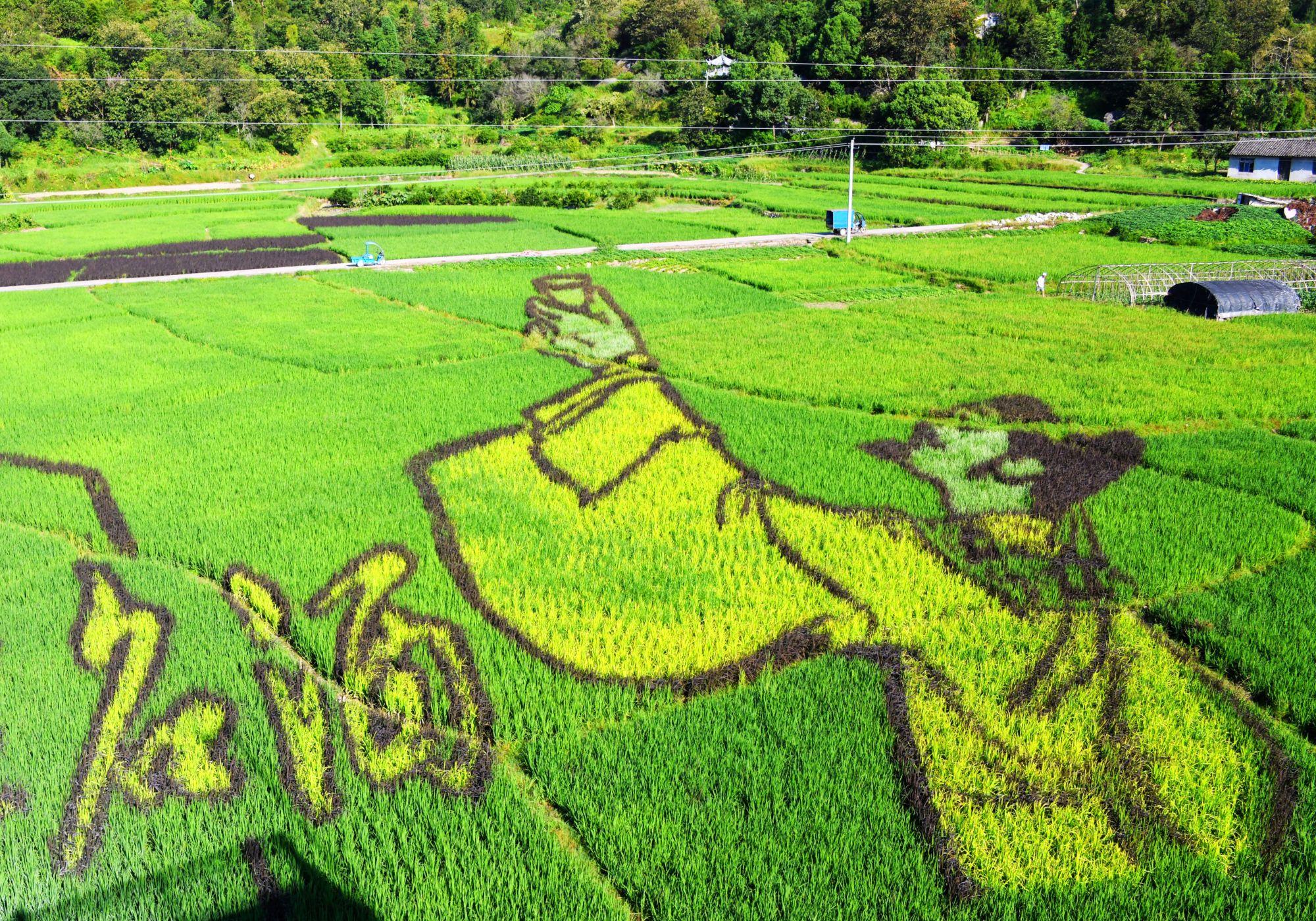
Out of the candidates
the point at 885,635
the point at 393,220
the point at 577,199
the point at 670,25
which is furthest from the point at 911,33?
the point at 885,635

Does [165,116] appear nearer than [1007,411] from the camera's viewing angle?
No

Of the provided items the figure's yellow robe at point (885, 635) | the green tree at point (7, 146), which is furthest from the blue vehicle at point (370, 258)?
the green tree at point (7, 146)

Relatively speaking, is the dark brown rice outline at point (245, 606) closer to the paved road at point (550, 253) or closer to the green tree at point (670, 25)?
the paved road at point (550, 253)

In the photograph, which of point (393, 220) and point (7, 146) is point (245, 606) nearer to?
point (393, 220)

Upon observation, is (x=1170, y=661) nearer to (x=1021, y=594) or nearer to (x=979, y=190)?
(x=1021, y=594)

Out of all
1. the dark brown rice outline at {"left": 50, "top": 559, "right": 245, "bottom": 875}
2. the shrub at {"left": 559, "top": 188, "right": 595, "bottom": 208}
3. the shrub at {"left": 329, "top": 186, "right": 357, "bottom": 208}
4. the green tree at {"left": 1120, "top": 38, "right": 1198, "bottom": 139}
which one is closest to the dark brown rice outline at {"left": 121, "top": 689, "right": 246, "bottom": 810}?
the dark brown rice outline at {"left": 50, "top": 559, "right": 245, "bottom": 875}

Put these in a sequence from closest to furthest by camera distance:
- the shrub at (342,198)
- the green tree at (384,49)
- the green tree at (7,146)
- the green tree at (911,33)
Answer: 1. the shrub at (342,198)
2. the green tree at (7,146)
3. the green tree at (911,33)
4. the green tree at (384,49)

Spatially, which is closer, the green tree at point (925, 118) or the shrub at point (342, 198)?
the shrub at point (342, 198)

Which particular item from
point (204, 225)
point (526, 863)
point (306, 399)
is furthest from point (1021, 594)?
point (204, 225)
